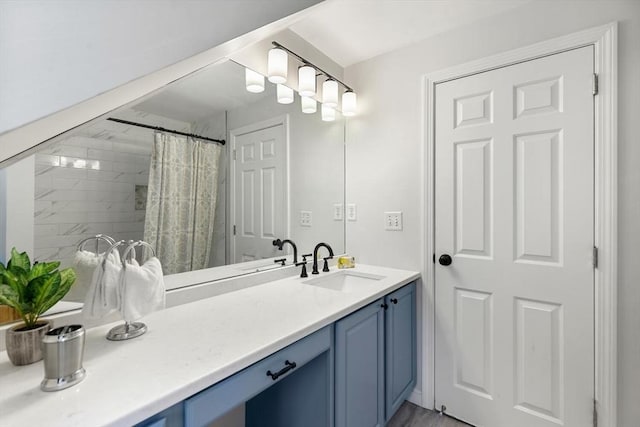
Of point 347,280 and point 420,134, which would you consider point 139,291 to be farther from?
point 420,134

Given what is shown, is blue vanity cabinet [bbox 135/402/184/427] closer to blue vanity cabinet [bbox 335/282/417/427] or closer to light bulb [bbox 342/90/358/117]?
blue vanity cabinet [bbox 335/282/417/427]

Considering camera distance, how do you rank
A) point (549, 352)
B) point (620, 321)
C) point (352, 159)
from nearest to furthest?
point (620, 321), point (549, 352), point (352, 159)

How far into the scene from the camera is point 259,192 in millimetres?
1645

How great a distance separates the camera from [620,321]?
1.28 meters

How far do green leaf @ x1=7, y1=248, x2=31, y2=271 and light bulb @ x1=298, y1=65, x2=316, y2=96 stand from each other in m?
1.50

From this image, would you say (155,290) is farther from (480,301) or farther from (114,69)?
(480,301)

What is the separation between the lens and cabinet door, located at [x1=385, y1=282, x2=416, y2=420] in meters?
1.53

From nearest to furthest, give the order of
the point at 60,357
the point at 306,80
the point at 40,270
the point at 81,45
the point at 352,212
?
the point at 81,45 < the point at 60,357 < the point at 40,270 < the point at 306,80 < the point at 352,212

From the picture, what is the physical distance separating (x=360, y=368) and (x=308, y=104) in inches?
63.5

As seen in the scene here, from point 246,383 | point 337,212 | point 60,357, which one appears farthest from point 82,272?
point 337,212

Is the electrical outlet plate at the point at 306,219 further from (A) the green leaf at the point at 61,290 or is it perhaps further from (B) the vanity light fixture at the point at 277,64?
(A) the green leaf at the point at 61,290

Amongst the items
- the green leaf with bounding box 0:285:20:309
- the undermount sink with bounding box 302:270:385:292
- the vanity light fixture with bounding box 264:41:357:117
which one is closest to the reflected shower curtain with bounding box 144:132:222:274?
the green leaf with bounding box 0:285:20:309

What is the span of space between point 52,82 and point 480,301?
1.91 meters

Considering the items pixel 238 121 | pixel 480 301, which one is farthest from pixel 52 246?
pixel 480 301
